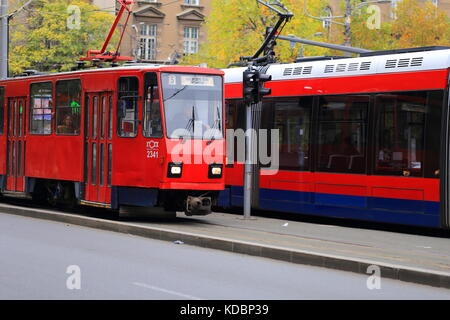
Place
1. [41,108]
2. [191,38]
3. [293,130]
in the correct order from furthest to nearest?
[191,38] → [41,108] → [293,130]

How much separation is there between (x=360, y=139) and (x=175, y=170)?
3952mm

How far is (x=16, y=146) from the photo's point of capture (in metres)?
22.8

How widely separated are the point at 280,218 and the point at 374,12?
31510 mm

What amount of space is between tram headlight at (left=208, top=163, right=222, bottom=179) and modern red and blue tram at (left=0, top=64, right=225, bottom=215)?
2cm

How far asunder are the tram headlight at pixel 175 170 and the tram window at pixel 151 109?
62 centimetres

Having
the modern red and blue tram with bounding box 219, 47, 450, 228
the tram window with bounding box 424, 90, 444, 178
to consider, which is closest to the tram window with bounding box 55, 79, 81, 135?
the modern red and blue tram with bounding box 219, 47, 450, 228

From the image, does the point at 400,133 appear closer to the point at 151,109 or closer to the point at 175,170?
the point at 175,170

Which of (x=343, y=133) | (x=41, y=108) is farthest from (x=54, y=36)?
(x=343, y=133)

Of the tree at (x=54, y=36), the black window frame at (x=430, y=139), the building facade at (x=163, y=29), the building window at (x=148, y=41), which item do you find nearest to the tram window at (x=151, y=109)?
the black window frame at (x=430, y=139)

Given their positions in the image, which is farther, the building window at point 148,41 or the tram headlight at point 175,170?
the building window at point 148,41

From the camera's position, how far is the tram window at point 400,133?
17578mm

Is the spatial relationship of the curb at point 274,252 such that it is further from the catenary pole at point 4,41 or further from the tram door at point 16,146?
the catenary pole at point 4,41

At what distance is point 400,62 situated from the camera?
59.9 feet

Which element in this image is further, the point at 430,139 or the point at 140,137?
the point at 140,137
